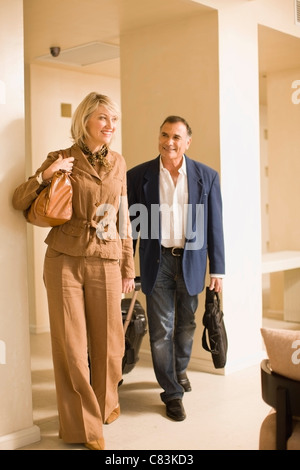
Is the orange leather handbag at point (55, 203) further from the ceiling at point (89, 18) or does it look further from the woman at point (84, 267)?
the ceiling at point (89, 18)

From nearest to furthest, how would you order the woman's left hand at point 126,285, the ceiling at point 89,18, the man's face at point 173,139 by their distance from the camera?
the woman's left hand at point 126,285
the man's face at point 173,139
the ceiling at point 89,18

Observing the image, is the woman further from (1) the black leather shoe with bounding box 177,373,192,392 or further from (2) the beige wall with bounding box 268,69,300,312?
(2) the beige wall with bounding box 268,69,300,312

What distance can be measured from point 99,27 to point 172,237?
2045 millimetres

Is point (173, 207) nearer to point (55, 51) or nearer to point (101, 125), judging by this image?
point (101, 125)

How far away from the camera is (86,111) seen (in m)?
3.01

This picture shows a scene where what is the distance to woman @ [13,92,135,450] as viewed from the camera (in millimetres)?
2957

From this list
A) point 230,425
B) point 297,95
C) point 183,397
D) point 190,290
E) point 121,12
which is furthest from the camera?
point 297,95

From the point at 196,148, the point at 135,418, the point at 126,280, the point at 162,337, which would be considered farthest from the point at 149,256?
the point at 196,148

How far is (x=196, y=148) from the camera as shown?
4.40 metres

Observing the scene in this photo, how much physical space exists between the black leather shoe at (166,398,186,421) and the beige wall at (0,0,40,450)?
2.72 ft

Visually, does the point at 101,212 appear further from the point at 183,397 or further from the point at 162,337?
the point at 183,397

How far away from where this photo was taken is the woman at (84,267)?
2957mm

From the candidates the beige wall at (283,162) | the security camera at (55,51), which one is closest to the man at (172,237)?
the security camera at (55,51)

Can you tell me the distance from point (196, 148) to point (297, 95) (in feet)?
6.63
